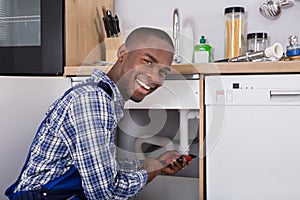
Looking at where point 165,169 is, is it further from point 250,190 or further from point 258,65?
point 258,65

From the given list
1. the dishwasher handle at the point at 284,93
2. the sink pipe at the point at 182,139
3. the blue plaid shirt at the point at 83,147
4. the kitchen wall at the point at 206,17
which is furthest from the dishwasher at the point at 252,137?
the kitchen wall at the point at 206,17

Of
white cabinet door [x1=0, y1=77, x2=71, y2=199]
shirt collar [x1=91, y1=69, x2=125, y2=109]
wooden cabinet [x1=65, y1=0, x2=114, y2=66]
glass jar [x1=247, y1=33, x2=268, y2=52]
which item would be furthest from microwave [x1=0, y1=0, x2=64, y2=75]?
glass jar [x1=247, y1=33, x2=268, y2=52]

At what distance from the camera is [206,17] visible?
73.4 inches

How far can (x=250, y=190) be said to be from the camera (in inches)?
52.0

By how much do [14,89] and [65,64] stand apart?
38cm

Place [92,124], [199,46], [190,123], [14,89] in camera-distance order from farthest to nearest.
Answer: [199,46], [190,123], [14,89], [92,124]

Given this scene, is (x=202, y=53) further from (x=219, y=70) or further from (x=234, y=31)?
(x=219, y=70)

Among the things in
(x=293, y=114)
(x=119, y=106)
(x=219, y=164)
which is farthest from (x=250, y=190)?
(x=119, y=106)

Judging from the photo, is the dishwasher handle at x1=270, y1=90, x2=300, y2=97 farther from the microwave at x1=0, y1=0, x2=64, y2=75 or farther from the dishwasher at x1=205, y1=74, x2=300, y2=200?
the microwave at x1=0, y1=0, x2=64, y2=75

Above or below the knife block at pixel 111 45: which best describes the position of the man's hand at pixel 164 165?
below

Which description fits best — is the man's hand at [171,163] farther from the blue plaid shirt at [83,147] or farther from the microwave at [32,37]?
the microwave at [32,37]

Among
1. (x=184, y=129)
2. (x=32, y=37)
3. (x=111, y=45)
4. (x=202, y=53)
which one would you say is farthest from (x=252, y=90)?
(x=32, y=37)

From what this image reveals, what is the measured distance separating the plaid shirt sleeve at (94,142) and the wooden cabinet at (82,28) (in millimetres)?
690

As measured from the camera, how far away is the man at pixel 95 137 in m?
0.97
